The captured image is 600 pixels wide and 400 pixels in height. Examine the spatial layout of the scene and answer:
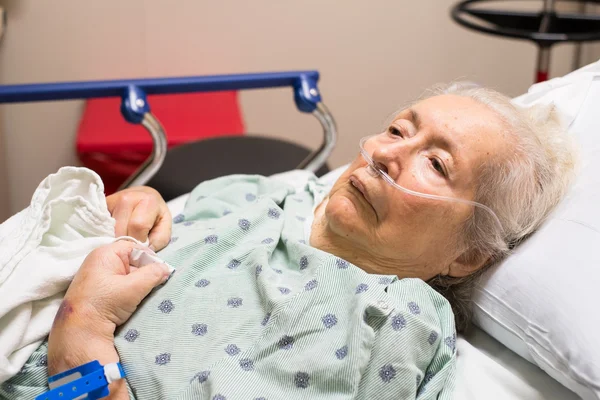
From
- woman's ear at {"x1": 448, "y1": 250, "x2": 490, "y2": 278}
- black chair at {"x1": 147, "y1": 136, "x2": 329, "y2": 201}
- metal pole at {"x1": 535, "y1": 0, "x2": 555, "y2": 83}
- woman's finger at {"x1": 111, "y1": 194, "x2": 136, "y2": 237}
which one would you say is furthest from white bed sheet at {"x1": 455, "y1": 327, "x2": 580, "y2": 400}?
metal pole at {"x1": 535, "y1": 0, "x2": 555, "y2": 83}

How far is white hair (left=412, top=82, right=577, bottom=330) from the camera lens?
1329 mm

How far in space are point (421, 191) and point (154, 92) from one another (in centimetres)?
97

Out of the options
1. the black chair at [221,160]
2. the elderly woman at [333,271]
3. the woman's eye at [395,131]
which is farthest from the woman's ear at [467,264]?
the black chair at [221,160]

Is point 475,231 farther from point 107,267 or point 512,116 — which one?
point 107,267

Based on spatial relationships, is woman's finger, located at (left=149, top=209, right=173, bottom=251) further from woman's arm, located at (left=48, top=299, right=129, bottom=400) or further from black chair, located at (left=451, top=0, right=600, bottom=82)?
black chair, located at (left=451, top=0, right=600, bottom=82)

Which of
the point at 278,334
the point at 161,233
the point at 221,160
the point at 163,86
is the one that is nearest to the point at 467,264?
the point at 278,334

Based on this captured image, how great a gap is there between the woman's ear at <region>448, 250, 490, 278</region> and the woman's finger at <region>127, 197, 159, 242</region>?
23.7 inches

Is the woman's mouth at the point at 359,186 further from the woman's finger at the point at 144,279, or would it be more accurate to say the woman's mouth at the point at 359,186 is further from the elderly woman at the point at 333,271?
the woman's finger at the point at 144,279

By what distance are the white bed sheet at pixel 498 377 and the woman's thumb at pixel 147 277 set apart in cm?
55

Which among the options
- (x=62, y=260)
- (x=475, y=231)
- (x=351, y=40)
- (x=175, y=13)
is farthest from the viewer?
Result: (x=351, y=40)

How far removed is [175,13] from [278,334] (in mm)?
1957

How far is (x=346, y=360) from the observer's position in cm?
110

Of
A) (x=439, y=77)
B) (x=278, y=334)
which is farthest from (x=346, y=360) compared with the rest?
(x=439, y=77)

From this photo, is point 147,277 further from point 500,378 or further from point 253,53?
→ point 253,53
